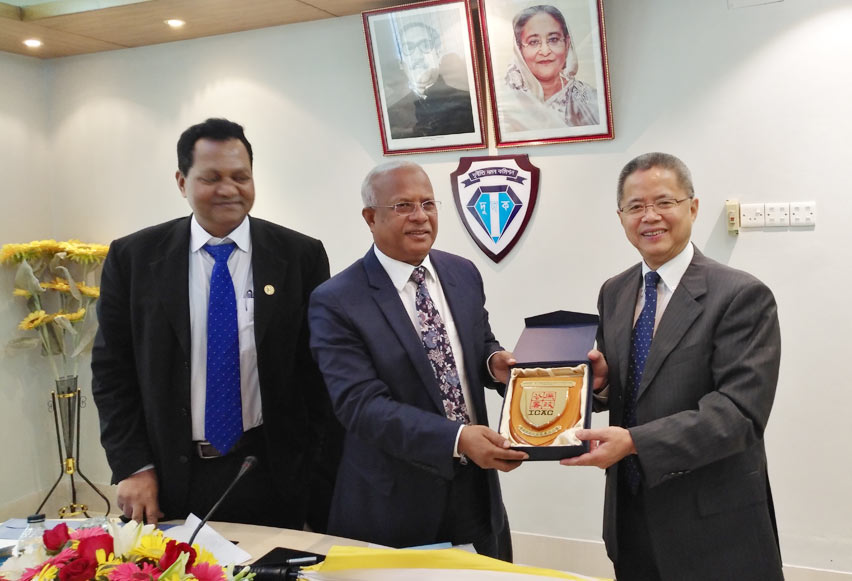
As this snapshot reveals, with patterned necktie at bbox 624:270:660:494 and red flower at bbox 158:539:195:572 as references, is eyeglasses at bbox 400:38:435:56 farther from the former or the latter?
red flower at bbox 158:539:195:572

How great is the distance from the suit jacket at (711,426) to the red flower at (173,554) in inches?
38.4

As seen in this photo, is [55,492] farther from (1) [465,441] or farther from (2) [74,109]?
(1) [465,441]

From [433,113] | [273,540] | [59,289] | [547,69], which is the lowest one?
[273,540]

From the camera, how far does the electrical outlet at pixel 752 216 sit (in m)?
3.03

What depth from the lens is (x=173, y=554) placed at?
1122 mm

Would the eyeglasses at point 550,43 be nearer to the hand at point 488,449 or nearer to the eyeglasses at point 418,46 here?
the eyeglasses at point 418,46

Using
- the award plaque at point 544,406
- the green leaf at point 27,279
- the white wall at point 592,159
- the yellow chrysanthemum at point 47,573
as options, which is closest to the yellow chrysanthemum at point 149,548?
the yellow chrysanthemum at point 47,573

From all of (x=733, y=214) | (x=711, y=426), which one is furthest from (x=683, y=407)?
(x=733, y=214)

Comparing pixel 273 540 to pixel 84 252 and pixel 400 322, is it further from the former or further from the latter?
pixel 84 252

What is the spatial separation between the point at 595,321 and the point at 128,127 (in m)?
3.28

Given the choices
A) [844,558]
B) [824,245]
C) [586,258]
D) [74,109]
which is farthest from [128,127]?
[844,558]

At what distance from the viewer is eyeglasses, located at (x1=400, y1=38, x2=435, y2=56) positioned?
3.37 metres

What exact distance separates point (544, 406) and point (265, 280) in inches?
35.9

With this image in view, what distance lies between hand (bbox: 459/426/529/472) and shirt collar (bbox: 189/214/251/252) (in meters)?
0.91
